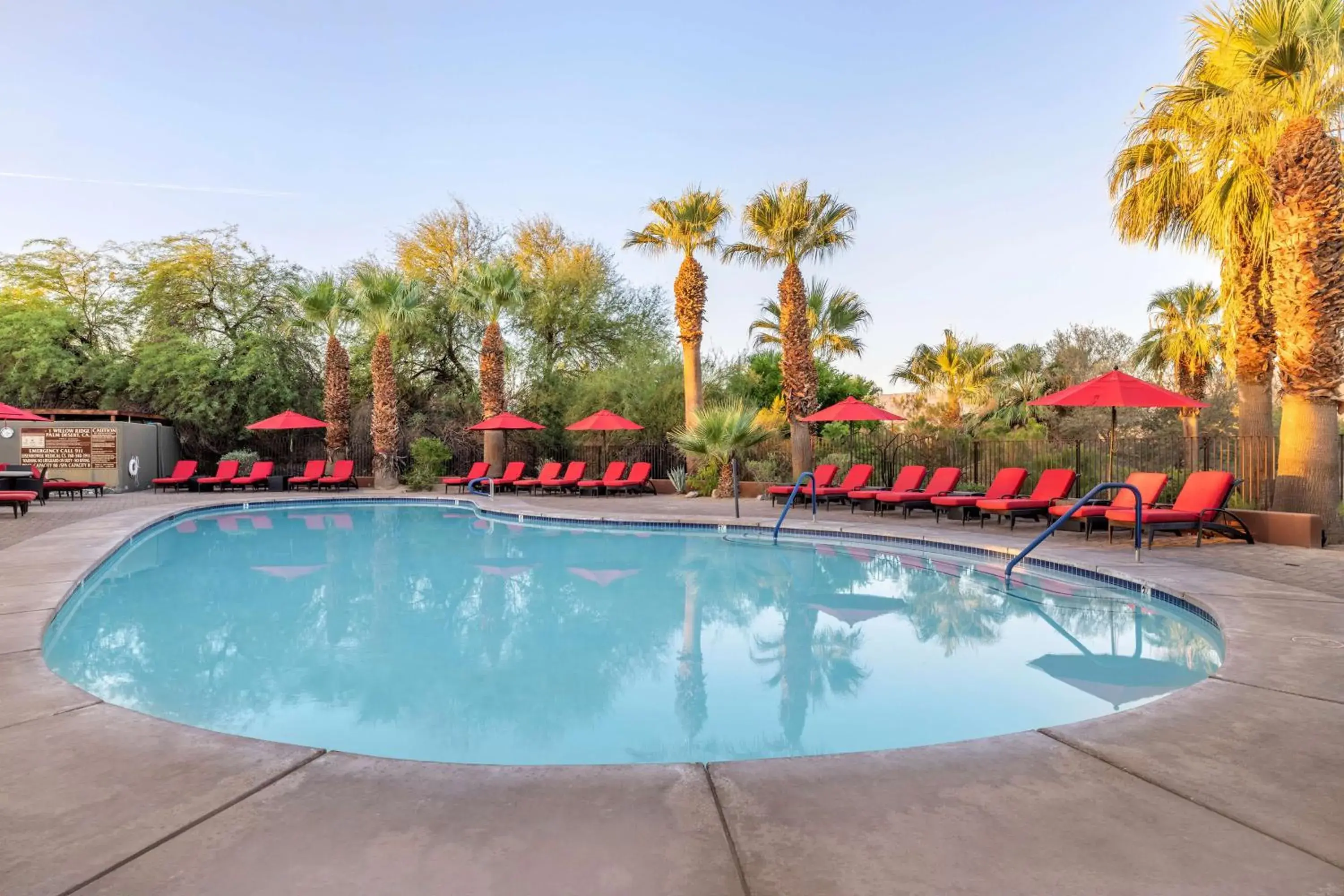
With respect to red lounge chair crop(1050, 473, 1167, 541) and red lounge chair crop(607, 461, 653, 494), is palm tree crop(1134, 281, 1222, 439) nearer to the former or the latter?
red lounge chair crop(1050, 473, 1167, 541)

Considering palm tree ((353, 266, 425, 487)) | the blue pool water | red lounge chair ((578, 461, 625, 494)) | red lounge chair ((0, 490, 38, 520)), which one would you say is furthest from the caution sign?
the blue pool water

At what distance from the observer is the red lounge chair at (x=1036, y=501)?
11148mm

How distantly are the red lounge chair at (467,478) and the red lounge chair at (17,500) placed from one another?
8.53 metres

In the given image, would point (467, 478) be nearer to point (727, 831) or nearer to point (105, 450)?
point (105, 450)

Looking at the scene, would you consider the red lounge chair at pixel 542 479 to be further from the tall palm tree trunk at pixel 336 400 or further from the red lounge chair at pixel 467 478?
the tall palm tree trunk at pixel 336 400

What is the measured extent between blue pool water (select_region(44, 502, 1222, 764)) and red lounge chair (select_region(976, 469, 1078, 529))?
1.98 metres

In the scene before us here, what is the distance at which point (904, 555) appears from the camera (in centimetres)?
1000

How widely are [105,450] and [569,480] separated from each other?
13.1m

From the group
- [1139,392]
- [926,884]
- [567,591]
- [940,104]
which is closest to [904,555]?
[1139,392]

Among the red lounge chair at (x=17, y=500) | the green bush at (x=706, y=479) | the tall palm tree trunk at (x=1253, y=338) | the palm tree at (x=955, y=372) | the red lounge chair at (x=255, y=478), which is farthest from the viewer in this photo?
the palm tree at (x=955, y=372)

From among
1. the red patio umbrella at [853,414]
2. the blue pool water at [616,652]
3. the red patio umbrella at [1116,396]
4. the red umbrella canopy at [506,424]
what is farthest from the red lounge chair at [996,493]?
the red umbrella canopy at [506,424]

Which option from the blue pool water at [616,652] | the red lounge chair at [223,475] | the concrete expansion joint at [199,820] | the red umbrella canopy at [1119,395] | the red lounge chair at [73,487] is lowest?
the blue pool water at [616,652]

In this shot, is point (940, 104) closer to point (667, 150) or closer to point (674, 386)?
point (667, 150)

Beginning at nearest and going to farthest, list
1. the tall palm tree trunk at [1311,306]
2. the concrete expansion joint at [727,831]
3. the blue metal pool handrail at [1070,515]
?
the concrete expansion joint at [727,831], the blue metal pool handrail at [1070,515], the tall palm tree trunk at [1311,306]
